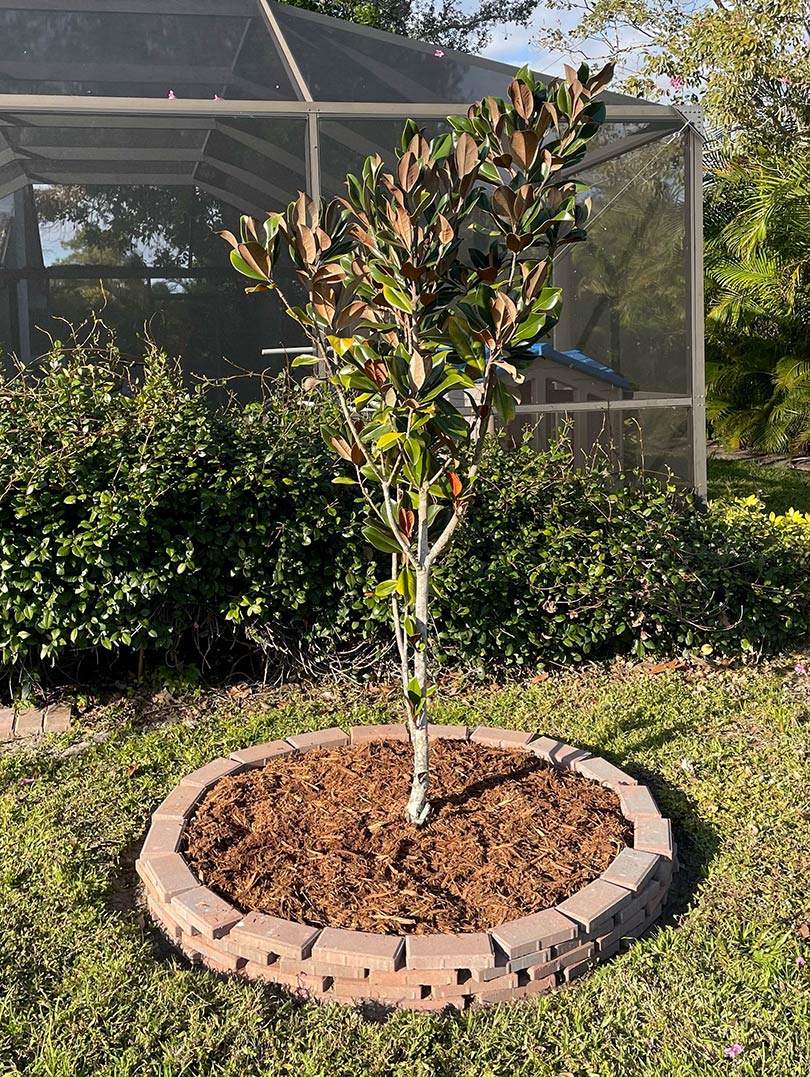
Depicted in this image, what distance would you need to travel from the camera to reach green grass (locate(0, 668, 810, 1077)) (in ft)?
7.55

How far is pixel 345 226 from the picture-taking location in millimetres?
3119

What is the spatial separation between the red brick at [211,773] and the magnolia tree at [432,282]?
0.82 meters

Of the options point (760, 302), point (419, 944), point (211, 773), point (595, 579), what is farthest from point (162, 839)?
point (760, 302)

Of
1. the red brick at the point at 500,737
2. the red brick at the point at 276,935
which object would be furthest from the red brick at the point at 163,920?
the red brick at the point at 500,737

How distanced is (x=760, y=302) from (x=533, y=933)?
8971mm

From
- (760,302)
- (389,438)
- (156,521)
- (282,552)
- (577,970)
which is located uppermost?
(760,302)

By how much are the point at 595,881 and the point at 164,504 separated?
2.46m

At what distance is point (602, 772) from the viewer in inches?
138

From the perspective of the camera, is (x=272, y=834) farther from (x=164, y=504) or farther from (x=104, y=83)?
(x=104, y=83)

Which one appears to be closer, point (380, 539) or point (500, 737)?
point (380, 539)

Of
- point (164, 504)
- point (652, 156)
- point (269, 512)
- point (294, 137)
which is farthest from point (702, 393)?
point (164, 504)

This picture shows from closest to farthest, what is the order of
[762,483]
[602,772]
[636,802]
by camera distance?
1. [636,802]
2. [602,772]
3. [762,483]

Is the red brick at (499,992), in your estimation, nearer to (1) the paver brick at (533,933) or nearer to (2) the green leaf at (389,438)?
(1) the paver brick at (533,933)

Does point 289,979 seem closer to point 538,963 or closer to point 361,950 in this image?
point 361,950
